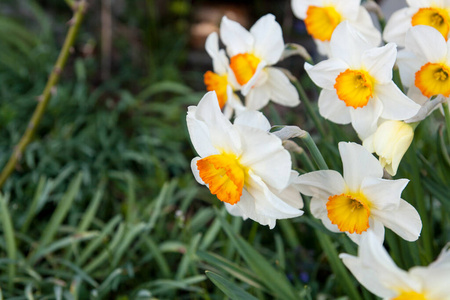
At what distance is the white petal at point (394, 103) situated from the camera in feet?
2.92

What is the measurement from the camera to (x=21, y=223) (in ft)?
6.27

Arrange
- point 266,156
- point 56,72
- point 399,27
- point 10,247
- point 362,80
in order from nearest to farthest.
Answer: point 266,156, point 362,80, point 399,27, point 10,247, point 56,72

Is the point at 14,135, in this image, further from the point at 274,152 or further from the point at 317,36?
the point at 274,152

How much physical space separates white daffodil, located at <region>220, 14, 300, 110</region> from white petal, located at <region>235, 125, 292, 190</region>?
309 mm

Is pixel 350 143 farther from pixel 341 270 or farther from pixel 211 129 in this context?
pixel 341 270

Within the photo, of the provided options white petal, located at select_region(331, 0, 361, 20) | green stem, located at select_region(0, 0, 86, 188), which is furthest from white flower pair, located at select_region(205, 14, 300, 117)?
green stem, located at select_region(0, 0, 86, 188)

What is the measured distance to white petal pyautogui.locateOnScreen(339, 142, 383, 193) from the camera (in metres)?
0.85

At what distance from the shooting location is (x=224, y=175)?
2.83 feet

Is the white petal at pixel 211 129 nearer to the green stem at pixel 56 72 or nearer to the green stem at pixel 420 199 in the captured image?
the green stem at pixel 420 199

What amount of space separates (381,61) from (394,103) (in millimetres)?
81

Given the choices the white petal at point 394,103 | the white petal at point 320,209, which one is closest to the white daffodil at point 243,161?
the white petal at point 320,209

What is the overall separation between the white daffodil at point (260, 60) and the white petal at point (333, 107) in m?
0.18

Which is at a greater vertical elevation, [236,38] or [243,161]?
[236,38]

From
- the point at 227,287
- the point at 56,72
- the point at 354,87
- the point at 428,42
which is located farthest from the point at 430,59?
the point at 56,72
